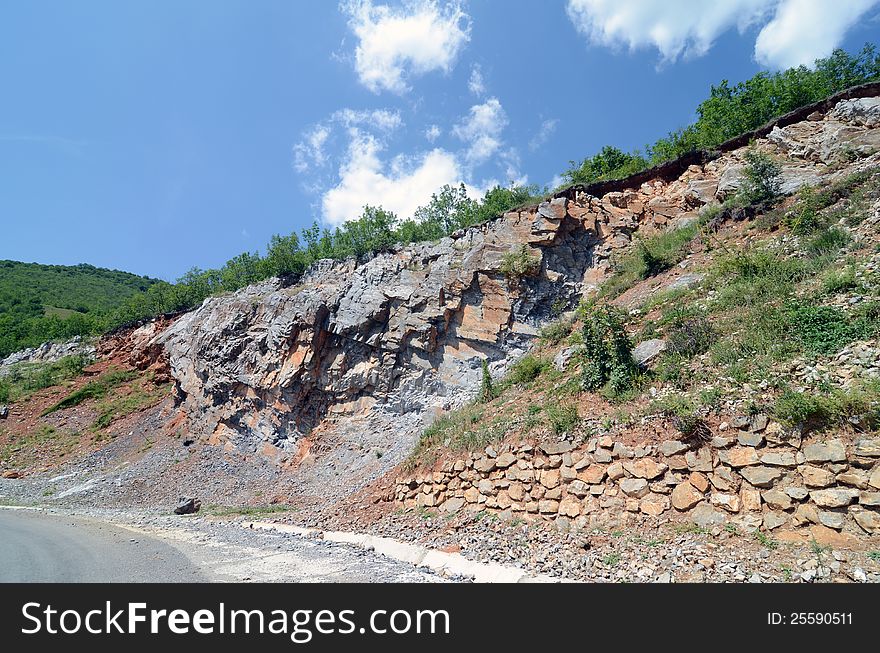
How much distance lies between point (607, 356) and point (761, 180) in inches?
426

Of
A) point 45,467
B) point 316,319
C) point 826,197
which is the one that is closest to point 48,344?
point 45,467

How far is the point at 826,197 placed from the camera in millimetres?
12133

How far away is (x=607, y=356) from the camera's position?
31.9 ft

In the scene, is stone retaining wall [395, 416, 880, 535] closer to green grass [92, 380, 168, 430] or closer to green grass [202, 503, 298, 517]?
green grass [202, 503, 298, 517]

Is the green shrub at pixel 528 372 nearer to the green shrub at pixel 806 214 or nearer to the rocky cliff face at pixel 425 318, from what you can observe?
the rocky cliff face at pixel 425 318

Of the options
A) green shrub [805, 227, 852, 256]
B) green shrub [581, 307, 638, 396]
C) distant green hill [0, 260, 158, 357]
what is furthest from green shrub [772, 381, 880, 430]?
distant green hill [0, 260, 158, 357]

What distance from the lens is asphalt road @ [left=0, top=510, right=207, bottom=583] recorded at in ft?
22.0

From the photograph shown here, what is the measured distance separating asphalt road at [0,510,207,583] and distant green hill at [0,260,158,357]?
3203cm

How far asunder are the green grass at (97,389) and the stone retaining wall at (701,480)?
92.4ft

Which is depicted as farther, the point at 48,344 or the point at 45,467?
the point at 48,344

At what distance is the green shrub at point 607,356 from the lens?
9.12 meters

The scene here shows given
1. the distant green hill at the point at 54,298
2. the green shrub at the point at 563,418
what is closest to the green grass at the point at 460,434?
the green shrub at the point at 563,418

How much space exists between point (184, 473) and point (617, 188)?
24.1 metres
